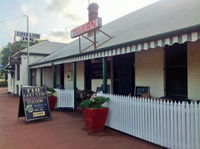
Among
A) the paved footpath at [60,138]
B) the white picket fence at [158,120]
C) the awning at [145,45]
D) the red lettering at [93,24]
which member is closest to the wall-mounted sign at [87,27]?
the red lettering at [93,24]

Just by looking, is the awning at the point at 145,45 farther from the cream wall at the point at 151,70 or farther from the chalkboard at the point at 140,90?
the chalkboard at the point at 140,90

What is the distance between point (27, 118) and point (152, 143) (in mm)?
4668

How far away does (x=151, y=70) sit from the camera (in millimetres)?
7098

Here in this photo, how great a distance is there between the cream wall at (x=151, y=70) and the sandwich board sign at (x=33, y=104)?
3.86m

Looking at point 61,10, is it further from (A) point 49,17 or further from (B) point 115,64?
(B) point 115,64

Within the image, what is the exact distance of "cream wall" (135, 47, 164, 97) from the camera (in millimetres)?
6715

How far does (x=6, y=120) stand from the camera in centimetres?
787

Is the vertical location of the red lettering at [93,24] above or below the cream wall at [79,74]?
above

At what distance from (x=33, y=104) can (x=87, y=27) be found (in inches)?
146

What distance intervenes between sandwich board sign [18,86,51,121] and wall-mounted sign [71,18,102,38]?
2867 mm

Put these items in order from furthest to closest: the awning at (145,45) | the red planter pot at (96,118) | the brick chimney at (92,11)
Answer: the brick chimney at (92,11), the red planter pot at (96,118), the awning at (145,45)

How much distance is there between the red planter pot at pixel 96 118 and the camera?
5.76m

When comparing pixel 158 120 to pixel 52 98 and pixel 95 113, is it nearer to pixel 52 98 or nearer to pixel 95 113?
pixel 95 113

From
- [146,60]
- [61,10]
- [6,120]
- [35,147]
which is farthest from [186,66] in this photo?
[61,10]
